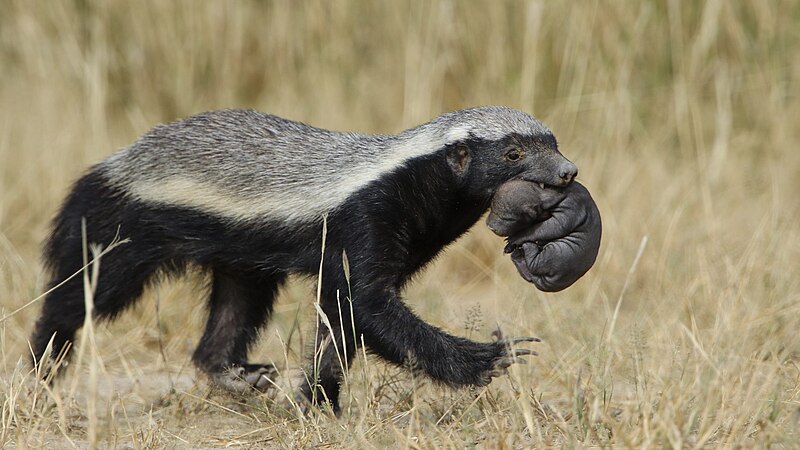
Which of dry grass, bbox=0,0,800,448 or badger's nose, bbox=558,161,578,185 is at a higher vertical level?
badger's nose, bbox=558,161,578,185

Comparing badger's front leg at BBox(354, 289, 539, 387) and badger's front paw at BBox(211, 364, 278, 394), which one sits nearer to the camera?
badger's front leg at BBox(354, 289, 539, 387)

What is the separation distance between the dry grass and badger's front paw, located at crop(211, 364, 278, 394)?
0.10 metres

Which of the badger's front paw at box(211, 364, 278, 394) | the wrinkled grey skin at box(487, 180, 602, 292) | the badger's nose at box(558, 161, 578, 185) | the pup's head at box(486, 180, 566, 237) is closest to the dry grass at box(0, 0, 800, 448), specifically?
A: the badger's front paw at box(211, 364, 278, 394)

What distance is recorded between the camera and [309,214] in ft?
14.5

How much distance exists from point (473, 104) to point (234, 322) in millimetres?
3196

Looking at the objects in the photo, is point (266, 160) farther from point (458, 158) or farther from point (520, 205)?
point (520, 205)

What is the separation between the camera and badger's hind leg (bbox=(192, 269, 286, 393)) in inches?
204

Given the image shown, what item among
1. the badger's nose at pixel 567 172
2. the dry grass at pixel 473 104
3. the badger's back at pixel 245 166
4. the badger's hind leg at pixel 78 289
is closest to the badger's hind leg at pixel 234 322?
the dry grass at pixel 473 104

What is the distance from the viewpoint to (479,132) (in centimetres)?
432

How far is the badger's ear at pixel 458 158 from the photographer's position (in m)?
4.36

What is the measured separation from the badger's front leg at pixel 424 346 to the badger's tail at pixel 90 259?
1.08 meters

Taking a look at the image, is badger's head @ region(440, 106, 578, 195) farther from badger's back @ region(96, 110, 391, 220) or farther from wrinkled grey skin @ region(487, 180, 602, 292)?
badger's back @ region(96, 110, 391, 220)

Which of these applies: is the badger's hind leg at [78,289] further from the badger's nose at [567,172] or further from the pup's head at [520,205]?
the badger's nose at [567,172]

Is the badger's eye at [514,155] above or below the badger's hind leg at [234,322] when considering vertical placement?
above
